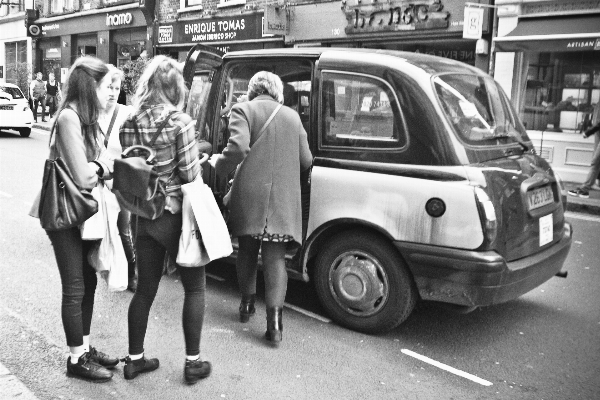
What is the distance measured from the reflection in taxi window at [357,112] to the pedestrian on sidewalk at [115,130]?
4.51ft

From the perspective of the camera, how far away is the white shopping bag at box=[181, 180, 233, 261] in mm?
3838

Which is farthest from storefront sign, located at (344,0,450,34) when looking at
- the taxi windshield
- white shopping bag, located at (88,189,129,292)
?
white shopping bag, located at (88,189,129,292)

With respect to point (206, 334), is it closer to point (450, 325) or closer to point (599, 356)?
point (450, 325)

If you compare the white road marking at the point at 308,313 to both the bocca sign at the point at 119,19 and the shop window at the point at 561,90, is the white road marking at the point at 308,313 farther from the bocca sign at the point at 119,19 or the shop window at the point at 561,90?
the bocca sign at the point at 119,19

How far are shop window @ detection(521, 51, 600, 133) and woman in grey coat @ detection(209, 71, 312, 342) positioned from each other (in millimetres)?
10439

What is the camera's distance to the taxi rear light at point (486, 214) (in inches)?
171

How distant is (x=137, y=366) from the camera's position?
4082 millimetres

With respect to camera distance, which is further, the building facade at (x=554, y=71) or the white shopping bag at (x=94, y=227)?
the building facade at (x=554, y=71)

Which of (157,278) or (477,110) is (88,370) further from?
(477,110)

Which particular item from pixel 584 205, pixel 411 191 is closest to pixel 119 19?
pixel 584 205

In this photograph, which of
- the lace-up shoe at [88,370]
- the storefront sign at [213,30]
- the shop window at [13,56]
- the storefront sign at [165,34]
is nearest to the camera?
the lace-up shoe at [88,370]

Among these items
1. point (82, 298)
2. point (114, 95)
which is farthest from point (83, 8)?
point (82, 298)

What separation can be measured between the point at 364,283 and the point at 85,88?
222 centimetres

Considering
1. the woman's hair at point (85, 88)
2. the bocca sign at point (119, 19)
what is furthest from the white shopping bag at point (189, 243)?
the bocca sign at point (119, 19)
